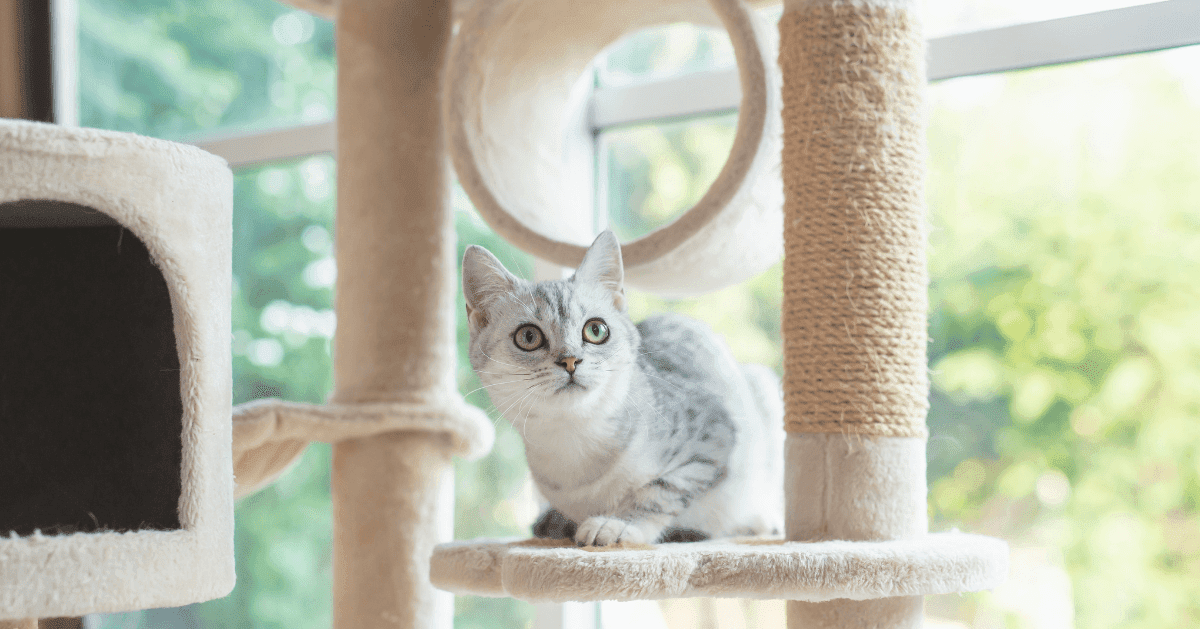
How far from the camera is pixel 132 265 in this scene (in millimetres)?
1183

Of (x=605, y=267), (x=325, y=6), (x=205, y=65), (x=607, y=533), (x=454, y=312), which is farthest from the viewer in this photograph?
(x=205, y=65)

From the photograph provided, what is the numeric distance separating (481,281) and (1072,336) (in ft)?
3.66

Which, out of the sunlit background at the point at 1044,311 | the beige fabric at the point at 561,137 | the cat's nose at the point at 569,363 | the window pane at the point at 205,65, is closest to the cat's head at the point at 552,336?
the cat's nose at the point at 569,363

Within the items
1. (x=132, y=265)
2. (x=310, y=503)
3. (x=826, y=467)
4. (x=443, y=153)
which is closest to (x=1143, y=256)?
(x=826, y=467)

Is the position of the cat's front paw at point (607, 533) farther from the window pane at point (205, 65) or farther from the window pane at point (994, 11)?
the window pane at point (205, 65)

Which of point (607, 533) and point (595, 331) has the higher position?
point (595, 331)

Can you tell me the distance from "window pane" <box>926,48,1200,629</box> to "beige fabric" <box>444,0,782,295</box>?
0.49 m

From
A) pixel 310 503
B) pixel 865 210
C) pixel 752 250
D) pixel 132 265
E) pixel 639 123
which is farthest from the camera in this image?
pixel 310 503

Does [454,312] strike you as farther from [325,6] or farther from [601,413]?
[325,6]

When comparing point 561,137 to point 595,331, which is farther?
point 561,137

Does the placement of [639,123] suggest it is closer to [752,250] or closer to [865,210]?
[752,250]

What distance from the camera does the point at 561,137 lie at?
160 centimetres

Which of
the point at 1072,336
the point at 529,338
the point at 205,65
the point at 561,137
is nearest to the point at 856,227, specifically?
the point at 529,338

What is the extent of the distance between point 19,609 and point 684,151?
143cm
